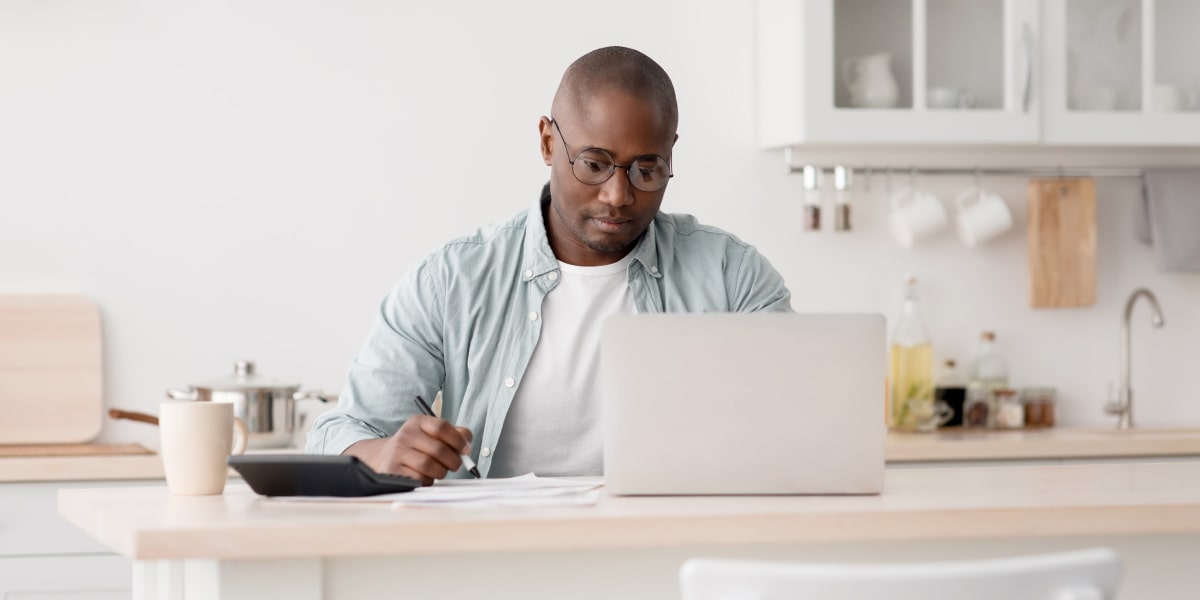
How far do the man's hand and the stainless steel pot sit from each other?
1.25 m

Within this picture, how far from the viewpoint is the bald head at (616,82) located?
190cm

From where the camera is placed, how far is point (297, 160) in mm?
3080

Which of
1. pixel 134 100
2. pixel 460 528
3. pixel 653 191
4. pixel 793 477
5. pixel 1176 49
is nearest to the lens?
pixel 460 528

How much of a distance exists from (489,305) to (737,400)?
0.67 m

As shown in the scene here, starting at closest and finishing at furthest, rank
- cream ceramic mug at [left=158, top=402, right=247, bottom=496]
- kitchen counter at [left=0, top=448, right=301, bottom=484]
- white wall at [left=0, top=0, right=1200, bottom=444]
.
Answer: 1. cream ceramic mug at [left=158, top=402, right=247, bottom=496]
2. kitchen counter at [left=0, top=448, right=301, bottom=484]
3. white wall at [left=0, top=0, right=1200, bottom=444]

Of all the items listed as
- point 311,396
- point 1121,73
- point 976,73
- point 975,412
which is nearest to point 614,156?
point 311,396

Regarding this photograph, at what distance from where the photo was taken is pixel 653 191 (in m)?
1.89

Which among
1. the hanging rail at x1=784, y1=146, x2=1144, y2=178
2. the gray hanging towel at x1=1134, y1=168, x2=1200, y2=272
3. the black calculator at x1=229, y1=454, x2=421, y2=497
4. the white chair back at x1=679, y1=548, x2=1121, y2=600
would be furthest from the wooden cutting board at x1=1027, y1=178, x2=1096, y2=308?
the white chair back at x1=679, y1=548, x2=1121, y2=600

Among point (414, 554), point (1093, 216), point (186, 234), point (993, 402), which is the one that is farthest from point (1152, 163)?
point (414, 554)

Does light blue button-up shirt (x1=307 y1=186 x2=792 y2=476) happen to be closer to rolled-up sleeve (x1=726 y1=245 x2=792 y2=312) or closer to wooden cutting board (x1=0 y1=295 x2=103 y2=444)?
rolled-up sleeve (x1=726 y1=245 x2=792 y2=312)

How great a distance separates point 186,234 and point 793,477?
1.98m

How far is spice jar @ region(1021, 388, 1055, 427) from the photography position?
3303 millimetres

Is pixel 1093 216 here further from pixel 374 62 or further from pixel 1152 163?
pixel 374 62

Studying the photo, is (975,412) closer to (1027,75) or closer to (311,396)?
(1027,75)
